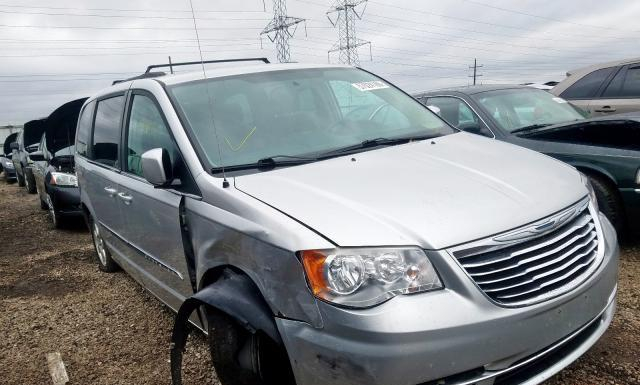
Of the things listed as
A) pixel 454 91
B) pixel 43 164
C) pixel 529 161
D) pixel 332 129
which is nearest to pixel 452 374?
pixel 529 161

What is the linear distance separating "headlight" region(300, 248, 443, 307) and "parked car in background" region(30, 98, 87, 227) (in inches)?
225

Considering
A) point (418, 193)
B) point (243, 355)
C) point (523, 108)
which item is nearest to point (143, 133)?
point (243, 355)

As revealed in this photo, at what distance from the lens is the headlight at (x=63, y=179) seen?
710cm

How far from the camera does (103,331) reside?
3652mm

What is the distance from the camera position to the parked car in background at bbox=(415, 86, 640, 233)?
3.88m

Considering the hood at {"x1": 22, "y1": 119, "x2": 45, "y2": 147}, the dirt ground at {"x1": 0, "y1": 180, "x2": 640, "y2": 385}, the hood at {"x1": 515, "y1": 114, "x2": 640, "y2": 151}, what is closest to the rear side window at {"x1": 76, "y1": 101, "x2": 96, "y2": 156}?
the dirt ground at {"x1": 0, "y1": 180, "x2": 640, "y2": 385}

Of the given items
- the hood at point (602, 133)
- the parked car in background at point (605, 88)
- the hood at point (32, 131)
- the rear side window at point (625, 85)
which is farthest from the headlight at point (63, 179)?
the rear side window at point (625, 85)

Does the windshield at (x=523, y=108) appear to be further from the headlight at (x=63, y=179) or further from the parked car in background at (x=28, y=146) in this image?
the parked car in background at (x=28, y=146)

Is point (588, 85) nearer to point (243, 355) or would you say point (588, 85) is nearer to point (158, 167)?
point (158, 167)

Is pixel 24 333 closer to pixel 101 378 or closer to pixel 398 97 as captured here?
pixel 101 378

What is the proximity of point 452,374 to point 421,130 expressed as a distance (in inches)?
68.0

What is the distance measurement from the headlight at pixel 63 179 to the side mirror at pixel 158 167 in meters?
5.15

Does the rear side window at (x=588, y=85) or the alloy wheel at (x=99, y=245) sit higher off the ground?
the rear side window at (x=588, y=85)

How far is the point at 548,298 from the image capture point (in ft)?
6.24
